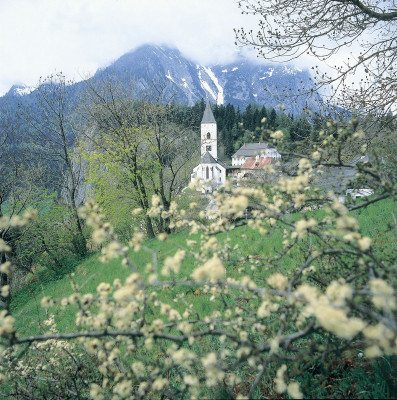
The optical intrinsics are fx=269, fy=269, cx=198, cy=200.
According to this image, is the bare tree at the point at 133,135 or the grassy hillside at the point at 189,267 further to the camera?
the bare tree at the point at 133,135

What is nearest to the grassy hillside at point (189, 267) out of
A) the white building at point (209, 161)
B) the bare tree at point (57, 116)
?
the white building at point (209, 161)

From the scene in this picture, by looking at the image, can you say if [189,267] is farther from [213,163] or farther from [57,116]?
[213,163]

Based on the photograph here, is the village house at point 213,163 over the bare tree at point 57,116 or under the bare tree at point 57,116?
under

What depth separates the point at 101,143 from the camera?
13844 mm

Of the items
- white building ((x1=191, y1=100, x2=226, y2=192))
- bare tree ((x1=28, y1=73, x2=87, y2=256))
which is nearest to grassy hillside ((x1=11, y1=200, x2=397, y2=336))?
white building ((x1=191, y1=100, x2=226, y2=192))

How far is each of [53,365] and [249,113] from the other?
9332 centimetres

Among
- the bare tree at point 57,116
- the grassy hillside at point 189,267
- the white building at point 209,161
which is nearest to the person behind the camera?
the white building at point 209,161

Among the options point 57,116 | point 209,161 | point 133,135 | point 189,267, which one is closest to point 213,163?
point 209,161

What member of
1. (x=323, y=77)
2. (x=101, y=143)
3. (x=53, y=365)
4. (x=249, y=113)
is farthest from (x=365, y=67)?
(x=249, y=113)

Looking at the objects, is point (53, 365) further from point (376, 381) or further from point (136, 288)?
point (376, 381)

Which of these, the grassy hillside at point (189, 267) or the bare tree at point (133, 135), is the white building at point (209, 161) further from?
the bare tree at point (133, 135)

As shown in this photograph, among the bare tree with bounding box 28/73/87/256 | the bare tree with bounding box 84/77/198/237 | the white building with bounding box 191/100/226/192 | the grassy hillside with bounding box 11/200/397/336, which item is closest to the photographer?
the white building with bounding box 191/100/226/192

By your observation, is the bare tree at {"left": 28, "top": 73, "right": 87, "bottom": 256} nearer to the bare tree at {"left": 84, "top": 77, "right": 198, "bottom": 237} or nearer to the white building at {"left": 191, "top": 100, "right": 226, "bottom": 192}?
the bare tree at {"left": 84, "top": 77, "right": 198, "bottom": 237}

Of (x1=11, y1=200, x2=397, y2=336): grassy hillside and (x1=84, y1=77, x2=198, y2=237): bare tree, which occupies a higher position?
(x1=84, y1=77, x2=198, y2=237): bare tree
